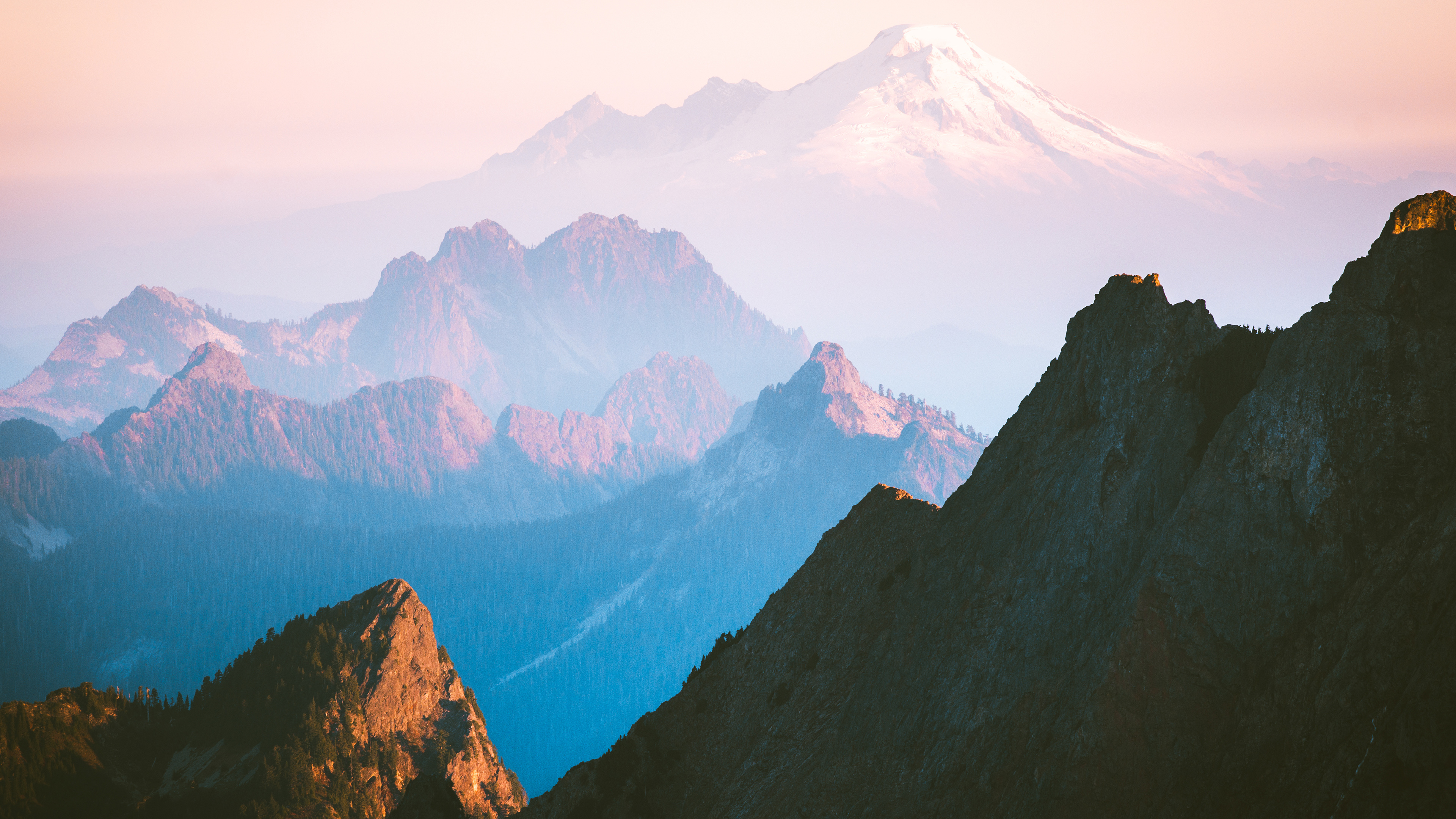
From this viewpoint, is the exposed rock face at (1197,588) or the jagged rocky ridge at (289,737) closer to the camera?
the exposed rock face at (1197,588)

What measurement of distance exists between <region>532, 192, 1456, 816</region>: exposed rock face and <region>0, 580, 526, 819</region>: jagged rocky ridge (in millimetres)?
72396

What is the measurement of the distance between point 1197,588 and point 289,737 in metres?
126

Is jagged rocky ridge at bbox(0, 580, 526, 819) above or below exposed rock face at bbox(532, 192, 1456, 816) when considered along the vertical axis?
above

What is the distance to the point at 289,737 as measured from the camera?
130 meters

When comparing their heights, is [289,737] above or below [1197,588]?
above

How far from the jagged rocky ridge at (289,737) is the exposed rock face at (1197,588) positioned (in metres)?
72.4

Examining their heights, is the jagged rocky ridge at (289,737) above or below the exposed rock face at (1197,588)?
above

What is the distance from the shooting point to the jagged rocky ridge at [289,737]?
118 meters

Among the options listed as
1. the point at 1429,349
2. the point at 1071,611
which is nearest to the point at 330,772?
the point at 1071,611

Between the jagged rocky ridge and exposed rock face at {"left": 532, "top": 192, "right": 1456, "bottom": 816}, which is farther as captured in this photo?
the jagged rocky ridge

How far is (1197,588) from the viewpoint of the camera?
39.6 meters

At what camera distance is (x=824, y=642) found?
237ft

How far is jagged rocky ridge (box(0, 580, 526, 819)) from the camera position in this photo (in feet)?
388

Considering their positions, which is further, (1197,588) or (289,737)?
(289,737)
